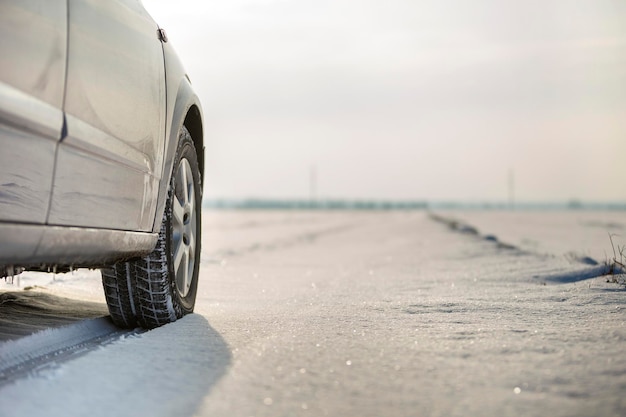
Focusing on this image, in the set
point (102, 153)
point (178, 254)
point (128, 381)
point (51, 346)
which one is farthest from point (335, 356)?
point (178, 254)

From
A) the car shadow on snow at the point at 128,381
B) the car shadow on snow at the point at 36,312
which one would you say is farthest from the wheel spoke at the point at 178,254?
the car shadow on snow at the point at 128,381

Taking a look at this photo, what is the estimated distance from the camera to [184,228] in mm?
3678

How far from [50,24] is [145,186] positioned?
0.97 m

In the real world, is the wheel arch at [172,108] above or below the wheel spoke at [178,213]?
Result: above

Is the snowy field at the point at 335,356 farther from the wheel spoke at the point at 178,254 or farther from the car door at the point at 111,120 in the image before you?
the car door at the point at 111,120

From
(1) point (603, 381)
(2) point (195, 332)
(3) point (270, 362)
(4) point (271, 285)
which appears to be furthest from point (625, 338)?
(4) point (271, 285)

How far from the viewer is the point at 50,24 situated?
222 centimetres

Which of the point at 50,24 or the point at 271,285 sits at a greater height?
the point at 50,24

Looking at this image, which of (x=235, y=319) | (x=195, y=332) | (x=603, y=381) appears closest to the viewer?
(x=603, y=381)

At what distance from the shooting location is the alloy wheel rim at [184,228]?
3541mm

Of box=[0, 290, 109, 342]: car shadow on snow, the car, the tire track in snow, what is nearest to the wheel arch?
the car

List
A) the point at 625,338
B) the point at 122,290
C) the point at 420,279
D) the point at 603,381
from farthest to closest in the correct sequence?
1. the point at 420,279
2. the point at 122,290
3. the point at 625,338
4. the point at 603,381

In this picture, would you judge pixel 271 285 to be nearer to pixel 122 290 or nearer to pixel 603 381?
pixel 122 290

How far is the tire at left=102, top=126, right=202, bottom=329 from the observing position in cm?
322
